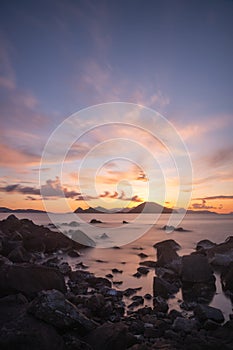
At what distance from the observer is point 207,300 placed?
14156mm

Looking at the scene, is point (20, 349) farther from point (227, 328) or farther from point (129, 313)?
point (227, 328)

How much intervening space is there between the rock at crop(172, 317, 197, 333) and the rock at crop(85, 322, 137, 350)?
2.23 metres

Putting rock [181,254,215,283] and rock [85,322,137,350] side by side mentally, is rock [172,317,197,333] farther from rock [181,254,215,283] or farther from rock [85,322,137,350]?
rock [181,254,215,283]

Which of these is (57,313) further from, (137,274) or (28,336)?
(137,274)

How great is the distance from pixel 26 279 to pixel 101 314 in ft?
11.1

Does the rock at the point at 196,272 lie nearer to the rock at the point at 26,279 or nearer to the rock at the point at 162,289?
the rock at the point at 162,289

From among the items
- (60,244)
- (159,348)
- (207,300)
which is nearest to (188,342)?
(159,348)

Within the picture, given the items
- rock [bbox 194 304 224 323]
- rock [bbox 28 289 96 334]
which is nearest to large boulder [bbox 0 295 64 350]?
rock [bbox 28 289 96 334]

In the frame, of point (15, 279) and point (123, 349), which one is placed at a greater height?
point (15, 279)

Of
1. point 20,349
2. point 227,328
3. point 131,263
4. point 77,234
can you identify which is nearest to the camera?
point 20,349

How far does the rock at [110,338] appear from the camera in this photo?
7.52 metres

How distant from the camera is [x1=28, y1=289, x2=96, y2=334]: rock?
24.6 feet

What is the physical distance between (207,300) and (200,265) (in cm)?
390

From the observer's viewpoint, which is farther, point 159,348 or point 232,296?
point 232,296
